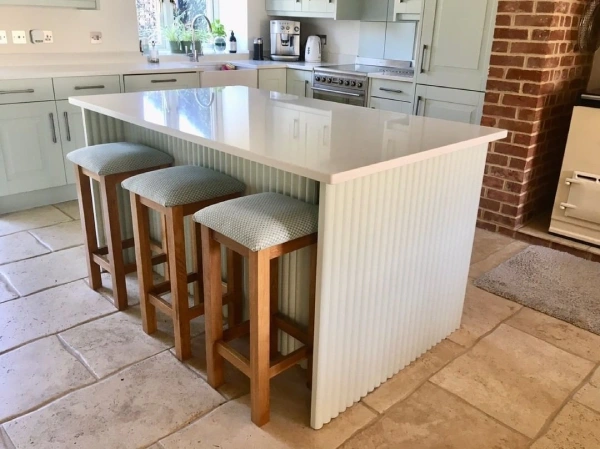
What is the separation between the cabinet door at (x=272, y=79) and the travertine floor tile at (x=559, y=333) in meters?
3.22

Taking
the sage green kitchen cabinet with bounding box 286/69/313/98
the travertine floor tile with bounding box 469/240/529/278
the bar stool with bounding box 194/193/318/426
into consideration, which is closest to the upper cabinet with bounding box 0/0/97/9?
the sage green kitchen cabinet with bounding box 286/69/313/98

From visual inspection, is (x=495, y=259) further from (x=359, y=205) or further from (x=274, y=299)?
(x=359, y=205)

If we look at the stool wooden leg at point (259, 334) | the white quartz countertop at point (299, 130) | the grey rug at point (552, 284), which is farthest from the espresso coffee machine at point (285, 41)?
the stool wooden leg at point (259, 334)

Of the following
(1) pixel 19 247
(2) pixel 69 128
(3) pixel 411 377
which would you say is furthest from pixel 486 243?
(2) pixel 69 128

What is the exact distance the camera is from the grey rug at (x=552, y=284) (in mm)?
2514

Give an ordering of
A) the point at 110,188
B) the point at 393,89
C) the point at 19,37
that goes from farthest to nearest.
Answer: the point at 393,89, the point at 19,37, the point at 110,188

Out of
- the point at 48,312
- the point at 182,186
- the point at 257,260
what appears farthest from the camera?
Answer: the point at 48,312

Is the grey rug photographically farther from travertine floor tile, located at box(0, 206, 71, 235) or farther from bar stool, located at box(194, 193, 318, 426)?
travertine floor tile, located at box(0, 206, 71, 235)

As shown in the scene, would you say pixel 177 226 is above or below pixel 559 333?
above

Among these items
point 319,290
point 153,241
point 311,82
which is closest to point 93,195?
point 153,241

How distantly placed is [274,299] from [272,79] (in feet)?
10.9

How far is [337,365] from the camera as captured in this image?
1719mm

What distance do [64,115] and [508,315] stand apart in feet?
10.4

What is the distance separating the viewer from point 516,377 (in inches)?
80.5
